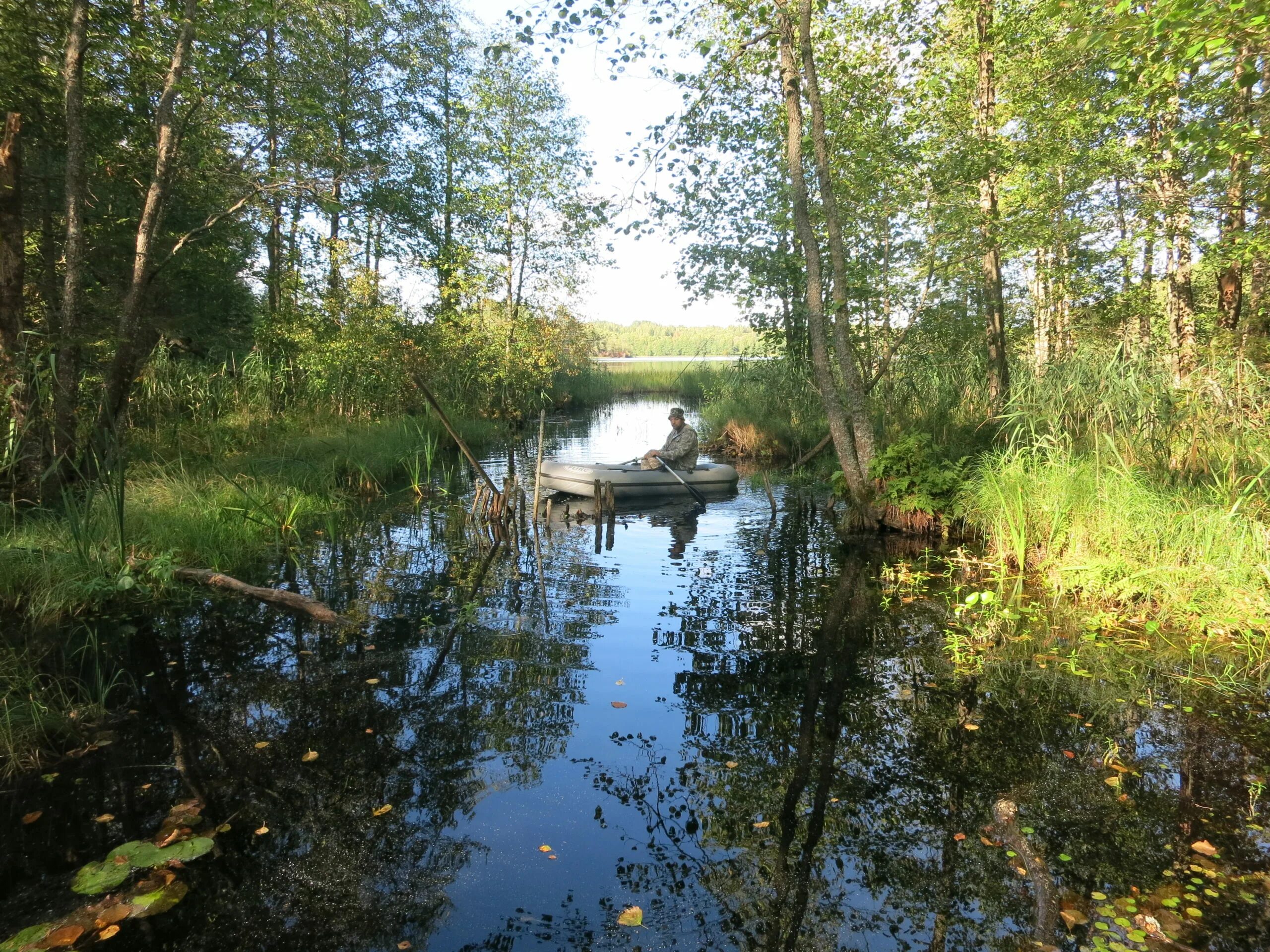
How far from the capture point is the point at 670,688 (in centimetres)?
495

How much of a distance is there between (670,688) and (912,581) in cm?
328

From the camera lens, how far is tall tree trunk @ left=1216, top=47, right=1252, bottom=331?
22.2 ft

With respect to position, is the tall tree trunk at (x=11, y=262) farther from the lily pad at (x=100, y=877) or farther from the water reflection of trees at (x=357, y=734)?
the lily pad at (x=100, y=877)

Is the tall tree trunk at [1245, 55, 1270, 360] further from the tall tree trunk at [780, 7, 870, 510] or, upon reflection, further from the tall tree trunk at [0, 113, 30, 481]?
the tall tree trunk at [0, 113, 30, 481]

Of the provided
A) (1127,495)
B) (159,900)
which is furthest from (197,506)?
(1127,495)

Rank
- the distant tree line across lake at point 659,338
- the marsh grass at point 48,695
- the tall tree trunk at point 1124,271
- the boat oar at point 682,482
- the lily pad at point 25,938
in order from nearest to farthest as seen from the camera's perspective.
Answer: the lily pad at point 25,938
the marsh grass at point 48,695
the boat oar at point 682,482
the tall tree trunk at point 1124,271
the distant tree line across lake at point 659,338

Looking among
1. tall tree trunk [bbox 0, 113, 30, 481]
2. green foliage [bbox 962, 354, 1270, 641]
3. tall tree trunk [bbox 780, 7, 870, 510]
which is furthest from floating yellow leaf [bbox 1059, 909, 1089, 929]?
tall tree trunk [bbox 0, 113, 30, 481]

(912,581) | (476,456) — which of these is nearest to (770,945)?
(912,581)

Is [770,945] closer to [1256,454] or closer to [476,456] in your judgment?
[1256,454]

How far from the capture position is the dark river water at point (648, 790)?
108 inches

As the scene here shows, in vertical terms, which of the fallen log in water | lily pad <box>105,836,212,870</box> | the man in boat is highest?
the man in boat

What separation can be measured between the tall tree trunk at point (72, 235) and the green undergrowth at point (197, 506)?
711 mm

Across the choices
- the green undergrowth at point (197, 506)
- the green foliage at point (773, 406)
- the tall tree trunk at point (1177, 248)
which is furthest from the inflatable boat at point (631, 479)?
the tall tree trunk at point (1177, 248)

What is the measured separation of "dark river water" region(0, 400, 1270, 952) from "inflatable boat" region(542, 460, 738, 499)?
4.93 meters
